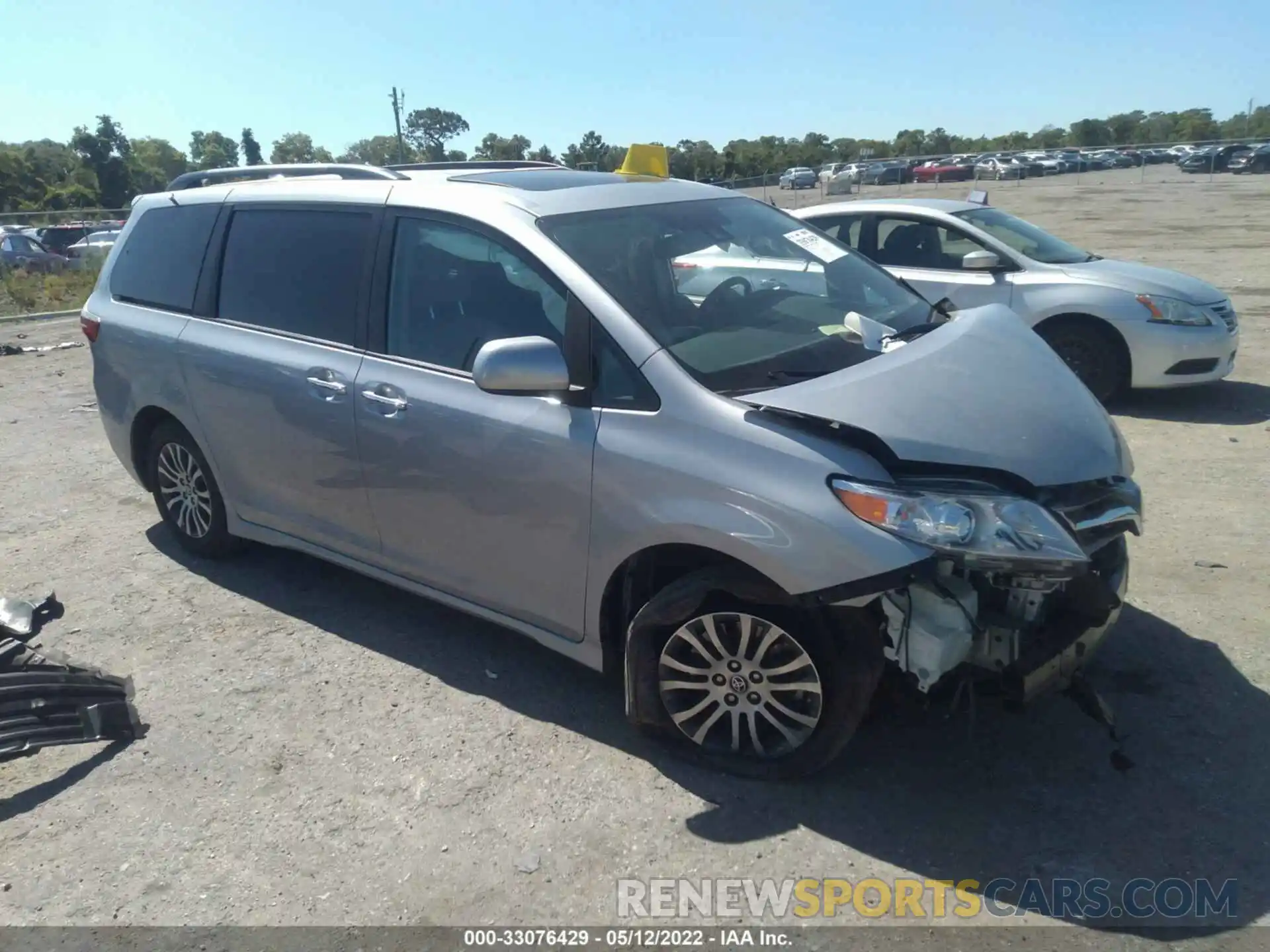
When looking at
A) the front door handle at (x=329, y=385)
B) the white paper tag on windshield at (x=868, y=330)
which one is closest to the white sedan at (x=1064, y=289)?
the white paper tag on windshield at (x=868, y=330)

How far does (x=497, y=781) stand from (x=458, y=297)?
182cm

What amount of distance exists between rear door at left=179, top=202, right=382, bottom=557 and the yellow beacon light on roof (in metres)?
1.31

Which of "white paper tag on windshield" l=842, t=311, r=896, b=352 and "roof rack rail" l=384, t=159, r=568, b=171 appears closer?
"white paper tag on windshield" l=842, t=311, r=896, b=352

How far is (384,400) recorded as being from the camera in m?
3.94

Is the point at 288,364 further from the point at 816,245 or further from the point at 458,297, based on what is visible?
the point at 816,245

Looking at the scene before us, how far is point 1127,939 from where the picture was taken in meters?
2.64

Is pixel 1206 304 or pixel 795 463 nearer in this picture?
pixel 795 463

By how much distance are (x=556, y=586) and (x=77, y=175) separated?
73.3 meters

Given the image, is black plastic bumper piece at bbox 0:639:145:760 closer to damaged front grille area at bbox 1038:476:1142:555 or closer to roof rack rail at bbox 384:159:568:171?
roof rack rail at bbox 384:159:568:171

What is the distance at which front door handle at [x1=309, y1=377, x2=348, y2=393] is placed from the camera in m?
4.10

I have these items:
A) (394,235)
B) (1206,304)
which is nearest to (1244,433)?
(1206,304)

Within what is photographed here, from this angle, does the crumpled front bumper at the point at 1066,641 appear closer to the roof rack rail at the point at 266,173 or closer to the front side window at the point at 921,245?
the roof rack rail at the point at 266,173

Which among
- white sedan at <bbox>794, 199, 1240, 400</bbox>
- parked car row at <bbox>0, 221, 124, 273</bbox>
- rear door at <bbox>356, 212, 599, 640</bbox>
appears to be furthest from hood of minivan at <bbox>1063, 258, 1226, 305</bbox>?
parked car row at <bbox>0, 221, 124, 273</bbox>

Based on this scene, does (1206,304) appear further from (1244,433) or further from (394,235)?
(394,235)
